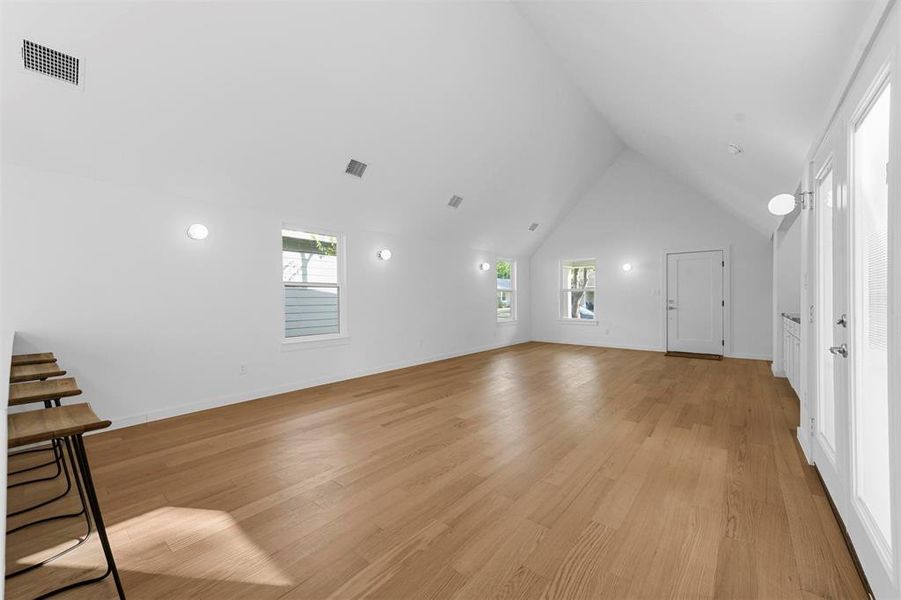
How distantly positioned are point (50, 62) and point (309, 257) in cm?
277

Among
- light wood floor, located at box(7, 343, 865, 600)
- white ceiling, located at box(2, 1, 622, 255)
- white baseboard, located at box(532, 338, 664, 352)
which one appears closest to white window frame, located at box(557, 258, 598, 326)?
white baseboard, located at box(532, 338, 664, 352)

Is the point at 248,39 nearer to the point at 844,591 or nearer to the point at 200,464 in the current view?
the point at 200,464

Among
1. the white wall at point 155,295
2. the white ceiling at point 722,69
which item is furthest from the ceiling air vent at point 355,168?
the white ceiling at point 722,69

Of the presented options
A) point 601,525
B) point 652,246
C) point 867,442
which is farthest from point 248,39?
point 652,246

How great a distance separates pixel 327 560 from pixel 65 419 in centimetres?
115

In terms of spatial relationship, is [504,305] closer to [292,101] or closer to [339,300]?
[339,300]

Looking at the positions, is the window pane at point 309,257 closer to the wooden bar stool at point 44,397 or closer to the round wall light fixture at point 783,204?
the wooden bar stool at point 44,397

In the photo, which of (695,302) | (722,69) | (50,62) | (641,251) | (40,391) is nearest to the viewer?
(40,391)

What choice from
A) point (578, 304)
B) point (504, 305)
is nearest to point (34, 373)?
point (504, 305)

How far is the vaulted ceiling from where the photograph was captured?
2.36m

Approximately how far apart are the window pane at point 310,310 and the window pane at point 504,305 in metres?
4.15

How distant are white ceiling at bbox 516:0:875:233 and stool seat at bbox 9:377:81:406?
378cm

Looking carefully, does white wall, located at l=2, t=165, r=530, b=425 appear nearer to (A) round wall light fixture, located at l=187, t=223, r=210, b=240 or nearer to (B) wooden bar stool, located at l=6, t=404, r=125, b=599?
(A) round wall light fixture, located at l=187, t=223, r=210, b=240

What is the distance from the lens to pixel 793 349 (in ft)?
13.9
